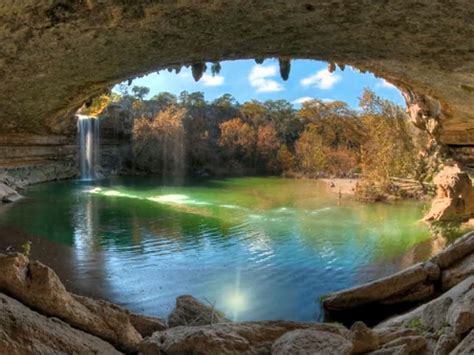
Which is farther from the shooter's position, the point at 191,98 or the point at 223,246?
the point at 191,98

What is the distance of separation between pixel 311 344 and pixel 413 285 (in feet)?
12.8

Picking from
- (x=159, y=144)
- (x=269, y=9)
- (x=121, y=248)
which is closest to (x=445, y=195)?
(x=121, y=248)

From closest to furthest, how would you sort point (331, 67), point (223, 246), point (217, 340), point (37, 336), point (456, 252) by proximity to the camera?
point (37, 336) < point (217, 340) < point (331, 67) < point (456, 252) < point (223, 246)

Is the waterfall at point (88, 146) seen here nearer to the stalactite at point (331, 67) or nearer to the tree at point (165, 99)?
the tree at point (165, 99)

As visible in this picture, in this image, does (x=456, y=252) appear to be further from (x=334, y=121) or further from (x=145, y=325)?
(x=334, y=121)

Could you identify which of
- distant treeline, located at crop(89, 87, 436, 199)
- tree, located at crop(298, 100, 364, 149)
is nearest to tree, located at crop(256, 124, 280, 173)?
distant treeline, located at crop(89, 87, 436, 199)

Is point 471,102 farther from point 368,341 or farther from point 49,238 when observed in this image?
point 49,238

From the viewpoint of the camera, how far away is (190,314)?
563cm

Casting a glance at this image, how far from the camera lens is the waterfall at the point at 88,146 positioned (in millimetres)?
30719

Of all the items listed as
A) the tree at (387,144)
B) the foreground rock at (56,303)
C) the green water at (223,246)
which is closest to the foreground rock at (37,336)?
the foreground rock at (56,303)

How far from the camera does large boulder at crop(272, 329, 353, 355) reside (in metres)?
3.56

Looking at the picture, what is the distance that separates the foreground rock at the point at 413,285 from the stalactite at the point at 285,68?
352 centimetres

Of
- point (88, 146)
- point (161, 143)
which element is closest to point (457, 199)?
point (88, 146)

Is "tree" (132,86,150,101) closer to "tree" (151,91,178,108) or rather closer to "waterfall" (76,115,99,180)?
"tree" (151,91,178,108)
